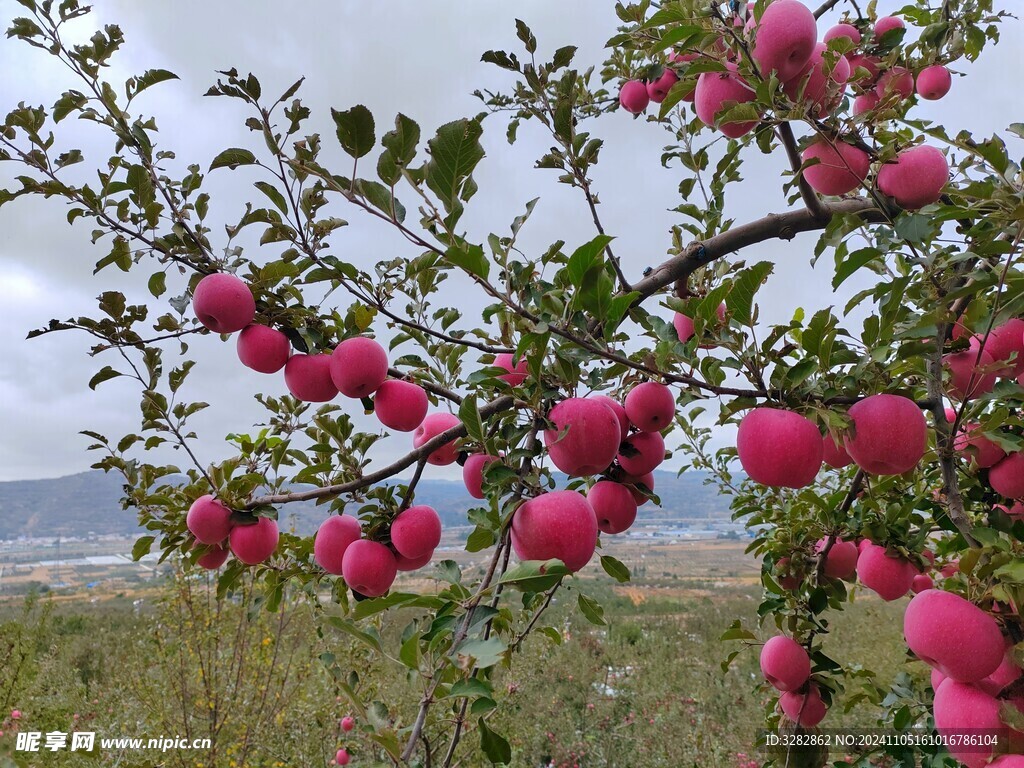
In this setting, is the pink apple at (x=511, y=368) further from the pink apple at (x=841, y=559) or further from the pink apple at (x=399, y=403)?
the pink apple at (x=841, y=559)

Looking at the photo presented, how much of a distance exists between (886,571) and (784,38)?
1.26 meters

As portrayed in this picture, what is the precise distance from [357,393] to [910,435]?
110 centimetres

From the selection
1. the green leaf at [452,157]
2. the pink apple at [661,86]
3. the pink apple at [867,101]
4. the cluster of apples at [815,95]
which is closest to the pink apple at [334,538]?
the green leaf at [452,157]

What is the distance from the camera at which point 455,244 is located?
0.86 metres

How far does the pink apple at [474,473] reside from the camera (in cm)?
126

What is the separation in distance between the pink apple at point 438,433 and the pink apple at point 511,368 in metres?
0.21

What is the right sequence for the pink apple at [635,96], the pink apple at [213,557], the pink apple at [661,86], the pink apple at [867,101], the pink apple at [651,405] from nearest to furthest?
the pink apple at [651,405]
the pink apple at [213,557]
the pink apple at [867,101]
the pink apple at [661,86]
the pink apple at [635,96]

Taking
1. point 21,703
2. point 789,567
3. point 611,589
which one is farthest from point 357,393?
point 611,589

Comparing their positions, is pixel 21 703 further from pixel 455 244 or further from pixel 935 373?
pixel 935 373

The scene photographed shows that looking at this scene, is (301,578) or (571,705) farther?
(571,705)

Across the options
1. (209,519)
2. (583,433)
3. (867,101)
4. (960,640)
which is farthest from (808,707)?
(867,101)

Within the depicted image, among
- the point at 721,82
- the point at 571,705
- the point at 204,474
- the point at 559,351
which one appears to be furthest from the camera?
the point at 571,705

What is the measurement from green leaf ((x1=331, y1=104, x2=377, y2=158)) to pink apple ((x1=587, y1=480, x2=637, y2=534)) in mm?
850

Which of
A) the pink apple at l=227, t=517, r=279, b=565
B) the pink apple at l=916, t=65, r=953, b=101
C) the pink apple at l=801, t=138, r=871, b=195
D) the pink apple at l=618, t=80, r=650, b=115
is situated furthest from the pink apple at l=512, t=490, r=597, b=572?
the pink apple at l=916, t=65, r=953, b=101
